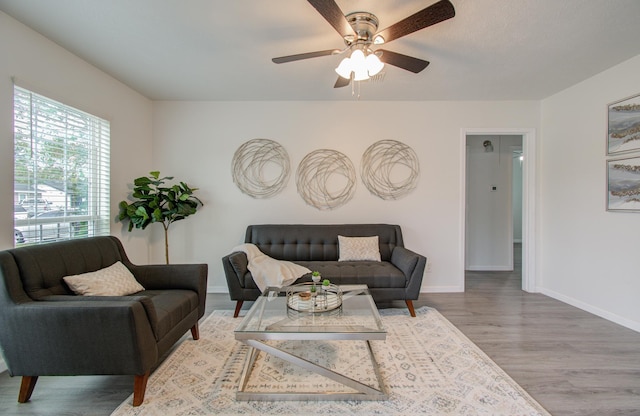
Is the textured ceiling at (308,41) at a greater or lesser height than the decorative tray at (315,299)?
greater

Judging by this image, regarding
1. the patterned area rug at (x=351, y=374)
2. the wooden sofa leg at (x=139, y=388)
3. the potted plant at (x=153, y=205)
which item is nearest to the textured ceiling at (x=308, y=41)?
the potted plant at (x=153, y=205)

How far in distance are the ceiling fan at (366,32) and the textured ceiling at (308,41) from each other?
119 mm

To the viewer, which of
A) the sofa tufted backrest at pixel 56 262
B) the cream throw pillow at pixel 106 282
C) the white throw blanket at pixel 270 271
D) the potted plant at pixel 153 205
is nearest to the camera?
the sofa tufted backrest at pixel 56 262

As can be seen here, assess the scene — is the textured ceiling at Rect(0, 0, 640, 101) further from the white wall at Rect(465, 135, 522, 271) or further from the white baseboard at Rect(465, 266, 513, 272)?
the white baseboard at Rect(465, 266, 513, 272)

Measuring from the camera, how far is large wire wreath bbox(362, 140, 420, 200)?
3.81 metres

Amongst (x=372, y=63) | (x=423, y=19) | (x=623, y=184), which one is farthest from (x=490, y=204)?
(x=423, y=19)

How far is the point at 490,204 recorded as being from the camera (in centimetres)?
511

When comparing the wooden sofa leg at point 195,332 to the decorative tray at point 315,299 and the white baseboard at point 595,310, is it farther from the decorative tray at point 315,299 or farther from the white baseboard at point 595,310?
the white baseboard at point 595,310

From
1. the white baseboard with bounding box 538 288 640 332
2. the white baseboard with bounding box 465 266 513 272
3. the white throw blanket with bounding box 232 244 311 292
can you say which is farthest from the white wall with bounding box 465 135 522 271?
the white throw blanket with bounding box 232 244 311 292

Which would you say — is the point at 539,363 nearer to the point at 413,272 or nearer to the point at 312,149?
the point at 413,272

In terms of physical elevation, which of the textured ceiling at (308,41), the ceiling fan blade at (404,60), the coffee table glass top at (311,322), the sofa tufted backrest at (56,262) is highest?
the textured ceiling at (308,41)

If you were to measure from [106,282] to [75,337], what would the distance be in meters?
0.55

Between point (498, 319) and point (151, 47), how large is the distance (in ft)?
13.9

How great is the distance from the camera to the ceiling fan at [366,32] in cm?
156
